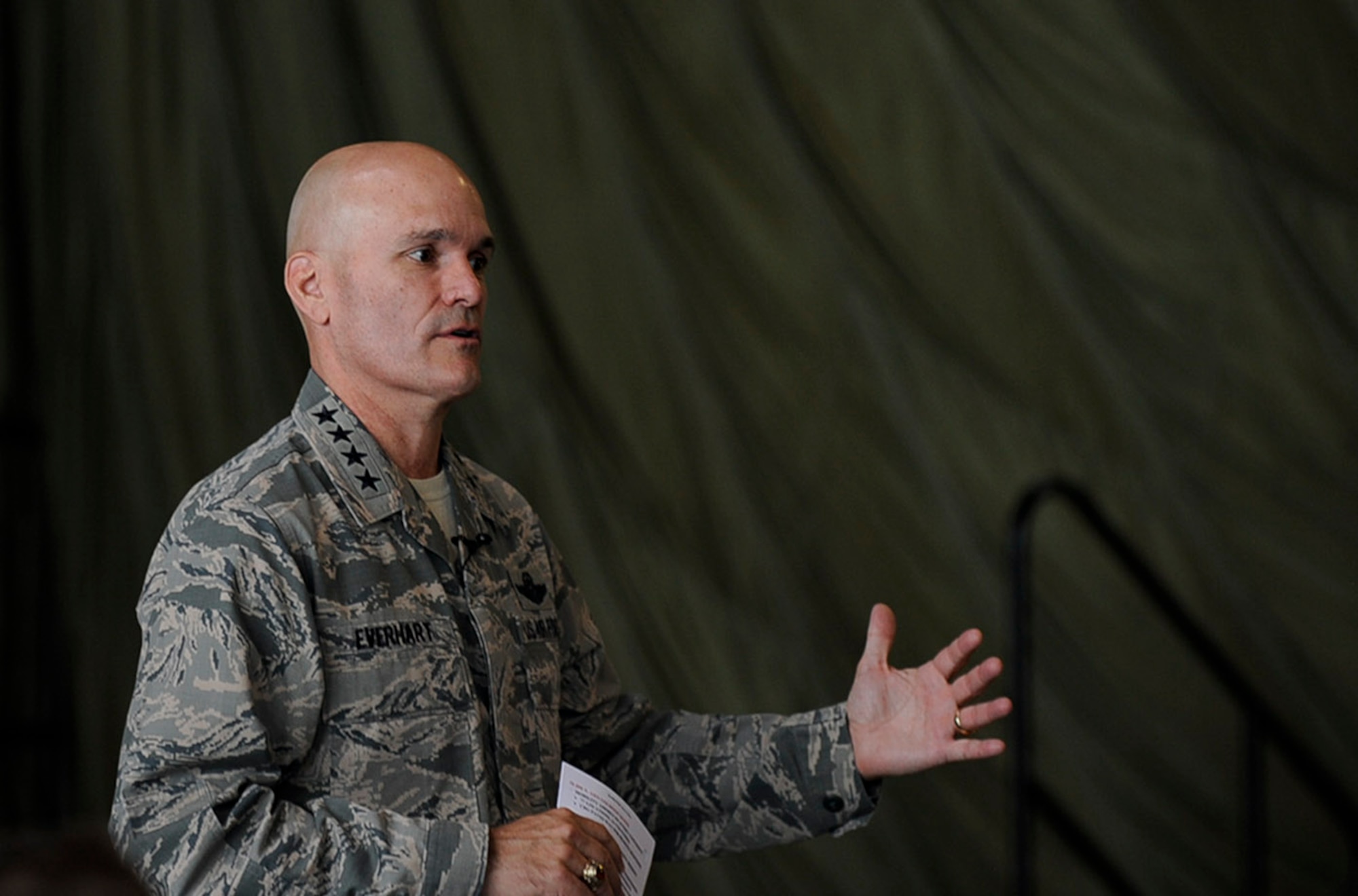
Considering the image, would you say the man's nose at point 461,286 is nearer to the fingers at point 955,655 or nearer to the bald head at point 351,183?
→ the bald head at point 351,183

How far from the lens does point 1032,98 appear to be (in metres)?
4.76

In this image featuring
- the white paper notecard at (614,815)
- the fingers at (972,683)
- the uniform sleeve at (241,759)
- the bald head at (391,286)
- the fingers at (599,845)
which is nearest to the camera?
the uniform sleeve at (241,759)

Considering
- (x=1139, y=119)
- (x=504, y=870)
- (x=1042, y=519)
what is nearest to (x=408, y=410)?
(x=504, y=870)

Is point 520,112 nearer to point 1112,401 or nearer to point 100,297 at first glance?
point 100,297

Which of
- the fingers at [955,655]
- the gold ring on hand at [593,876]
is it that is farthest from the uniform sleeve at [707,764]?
the gold ring on hand at [593,876]

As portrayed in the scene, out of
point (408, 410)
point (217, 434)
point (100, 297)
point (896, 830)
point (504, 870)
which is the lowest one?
point (896, 830)

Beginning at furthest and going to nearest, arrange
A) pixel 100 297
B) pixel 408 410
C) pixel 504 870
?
pixel 100 297 → pixel 408 410 → pixel 504 870

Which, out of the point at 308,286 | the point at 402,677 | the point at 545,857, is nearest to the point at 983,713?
the point at 545,857

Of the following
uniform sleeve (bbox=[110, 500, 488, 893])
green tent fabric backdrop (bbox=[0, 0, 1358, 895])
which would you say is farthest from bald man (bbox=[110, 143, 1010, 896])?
green tent fabric backdrop (bbox=[0, 0, 1358, 895])

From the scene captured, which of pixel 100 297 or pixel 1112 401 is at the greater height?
pixel 100 297

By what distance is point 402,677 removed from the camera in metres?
1.84

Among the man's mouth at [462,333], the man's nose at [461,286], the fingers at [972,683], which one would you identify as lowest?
the fingers at [972,683]

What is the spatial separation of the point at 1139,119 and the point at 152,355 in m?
2.86

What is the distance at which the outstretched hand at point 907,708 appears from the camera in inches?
84.2
